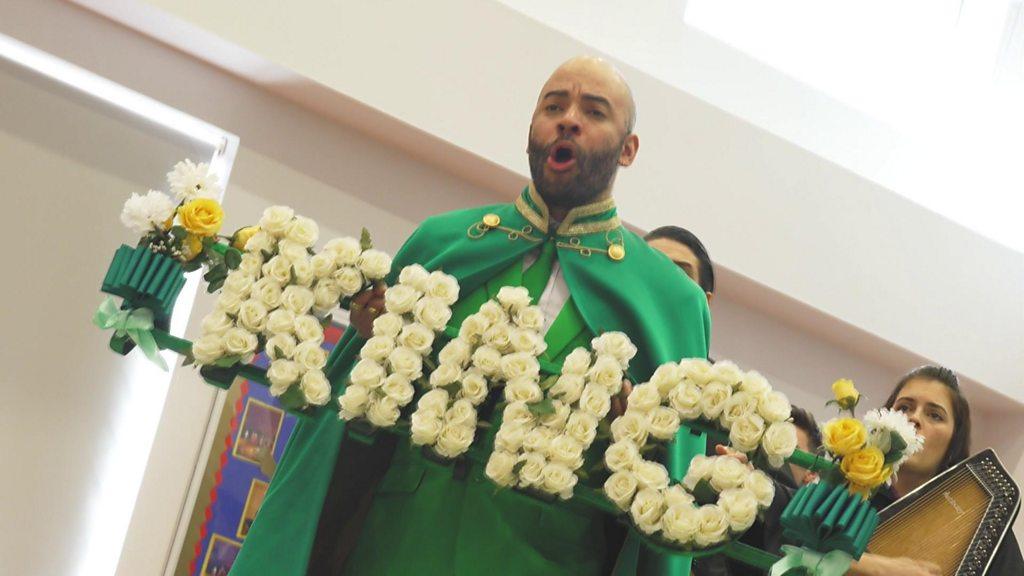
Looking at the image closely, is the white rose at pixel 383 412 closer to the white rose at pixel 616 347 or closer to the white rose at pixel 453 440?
the white rose at pixel 453 440

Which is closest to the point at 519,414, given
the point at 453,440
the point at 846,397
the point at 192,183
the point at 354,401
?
the point at 453,440

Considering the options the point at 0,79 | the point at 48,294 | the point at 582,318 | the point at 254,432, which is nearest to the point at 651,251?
the point at 582,318

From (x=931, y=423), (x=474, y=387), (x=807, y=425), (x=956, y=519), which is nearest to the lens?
(x=474, y=387)

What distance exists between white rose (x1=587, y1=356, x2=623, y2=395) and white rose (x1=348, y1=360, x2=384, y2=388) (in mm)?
481

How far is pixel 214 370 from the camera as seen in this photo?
353 centimetres

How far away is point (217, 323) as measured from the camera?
11.5 feet

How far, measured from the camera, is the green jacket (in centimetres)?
360

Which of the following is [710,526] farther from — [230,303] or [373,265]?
[230,303]

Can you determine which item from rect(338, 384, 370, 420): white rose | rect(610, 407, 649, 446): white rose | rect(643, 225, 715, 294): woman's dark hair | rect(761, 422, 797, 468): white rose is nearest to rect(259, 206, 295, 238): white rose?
rect(338, 384, 370, 420): white rose

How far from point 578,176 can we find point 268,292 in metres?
0.87

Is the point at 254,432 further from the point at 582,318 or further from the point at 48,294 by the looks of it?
the point at 582,318

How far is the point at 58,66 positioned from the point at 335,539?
3.57 metres

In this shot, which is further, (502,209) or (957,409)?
(957,409)

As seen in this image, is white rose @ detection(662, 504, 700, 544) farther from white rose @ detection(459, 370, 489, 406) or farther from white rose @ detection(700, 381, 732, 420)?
white rose @ detection(459, 370, 489, 406)
